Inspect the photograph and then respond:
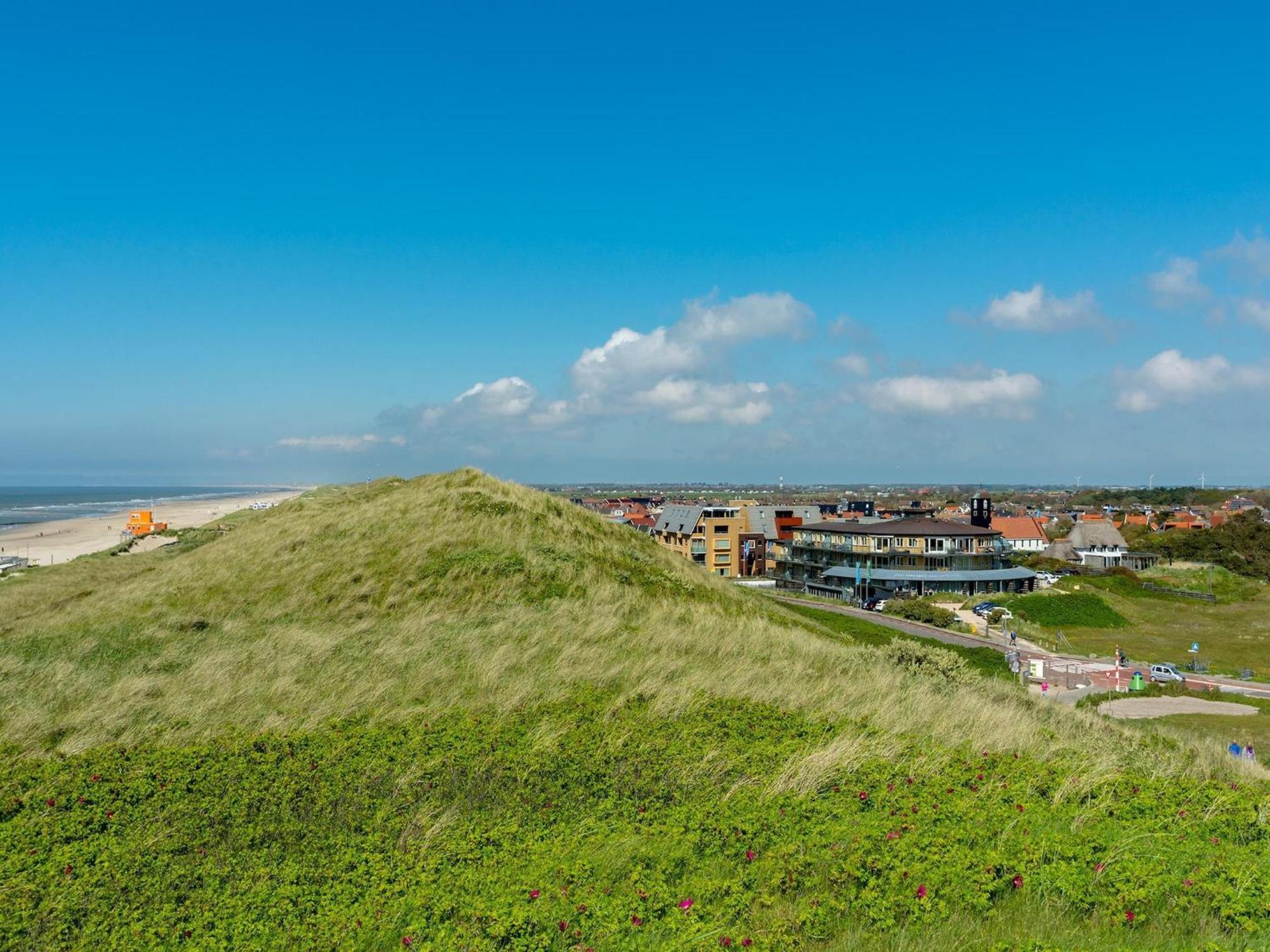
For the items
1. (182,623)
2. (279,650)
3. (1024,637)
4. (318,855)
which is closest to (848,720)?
(318,855)

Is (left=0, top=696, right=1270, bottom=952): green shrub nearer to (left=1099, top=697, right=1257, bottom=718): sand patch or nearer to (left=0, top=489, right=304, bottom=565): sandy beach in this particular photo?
(left=1099, top=697, right=1257, bottom=718): sand patch

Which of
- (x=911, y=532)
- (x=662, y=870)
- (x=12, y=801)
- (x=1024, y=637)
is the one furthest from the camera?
(x=911, y=532)

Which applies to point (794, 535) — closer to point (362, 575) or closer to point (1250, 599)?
point (1250, 599)

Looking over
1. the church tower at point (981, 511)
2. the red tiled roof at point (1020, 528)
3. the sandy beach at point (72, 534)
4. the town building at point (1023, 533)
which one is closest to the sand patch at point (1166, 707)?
the sandy beach at point (72, 534)

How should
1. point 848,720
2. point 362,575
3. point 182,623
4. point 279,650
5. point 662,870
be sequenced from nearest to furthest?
1. point 662,870
2. point 848,720
3. point 279,650
4. point 182,623
5. point 362,575

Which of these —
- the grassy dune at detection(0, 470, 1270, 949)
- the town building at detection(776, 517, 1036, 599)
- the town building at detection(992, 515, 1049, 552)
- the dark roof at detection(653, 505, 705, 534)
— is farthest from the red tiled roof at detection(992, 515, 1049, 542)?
the grassy dune at detection(0, 470, 1270, 949)

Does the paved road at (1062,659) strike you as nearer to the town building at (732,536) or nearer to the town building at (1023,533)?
the town building at (732,536)
